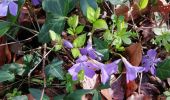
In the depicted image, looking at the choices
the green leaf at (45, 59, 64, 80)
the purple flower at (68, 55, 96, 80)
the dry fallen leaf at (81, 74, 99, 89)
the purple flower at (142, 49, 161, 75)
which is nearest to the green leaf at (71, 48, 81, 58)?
the purple flower at (68, 55, 96, 80)

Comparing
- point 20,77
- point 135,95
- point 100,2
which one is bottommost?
point 135,95

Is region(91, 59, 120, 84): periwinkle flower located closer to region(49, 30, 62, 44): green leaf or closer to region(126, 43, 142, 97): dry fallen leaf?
region(49, 30, 62, 44): green leaf

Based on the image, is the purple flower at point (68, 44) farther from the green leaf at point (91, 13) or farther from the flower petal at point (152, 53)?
the flower petal at point (152, 53)

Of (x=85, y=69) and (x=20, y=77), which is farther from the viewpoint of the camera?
(x=20, y=77)

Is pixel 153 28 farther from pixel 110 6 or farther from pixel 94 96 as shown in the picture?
pixel 94 96

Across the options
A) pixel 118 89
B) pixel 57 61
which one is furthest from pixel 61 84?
pixel 118 89

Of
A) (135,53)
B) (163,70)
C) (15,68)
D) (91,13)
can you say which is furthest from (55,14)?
(163,70)

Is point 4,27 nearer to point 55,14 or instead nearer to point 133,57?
point 55,14
